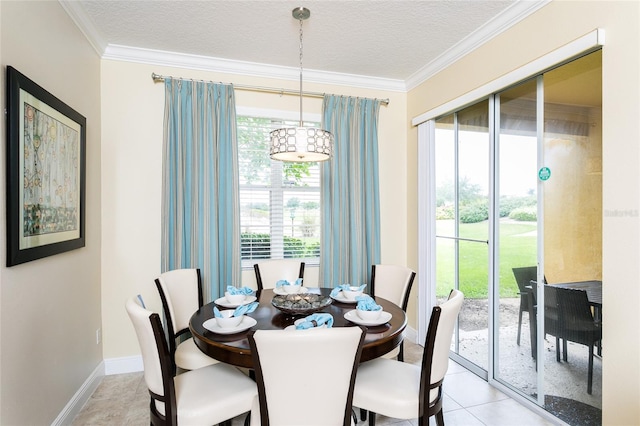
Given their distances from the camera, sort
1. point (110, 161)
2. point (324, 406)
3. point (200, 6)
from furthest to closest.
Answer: point (110, 161)
point (200, 6)
point (324, 406)

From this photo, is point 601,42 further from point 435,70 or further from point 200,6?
point 200,6

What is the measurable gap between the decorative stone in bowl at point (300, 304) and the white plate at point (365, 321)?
0.51 ft

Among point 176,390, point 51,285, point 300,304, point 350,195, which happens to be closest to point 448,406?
point 300,304

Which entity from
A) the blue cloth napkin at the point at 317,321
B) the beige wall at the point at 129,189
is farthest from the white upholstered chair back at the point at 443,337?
the beige wall at the point at 129,189

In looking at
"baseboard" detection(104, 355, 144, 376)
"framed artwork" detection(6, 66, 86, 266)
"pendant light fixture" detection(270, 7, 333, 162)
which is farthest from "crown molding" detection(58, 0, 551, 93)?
"baseboard" detection(104, 355, 144, 376)

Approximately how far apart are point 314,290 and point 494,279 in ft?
4.84

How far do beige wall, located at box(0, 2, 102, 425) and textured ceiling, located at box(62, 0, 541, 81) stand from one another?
1.19ft

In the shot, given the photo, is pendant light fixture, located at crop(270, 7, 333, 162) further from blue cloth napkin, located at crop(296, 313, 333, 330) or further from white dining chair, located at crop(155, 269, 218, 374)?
white dining chair, located at crop(155, 269, 218, 374)

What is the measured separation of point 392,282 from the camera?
279 centimetres

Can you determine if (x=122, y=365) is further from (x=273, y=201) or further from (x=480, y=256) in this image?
(x=480, y=256)

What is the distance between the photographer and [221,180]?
309 cm

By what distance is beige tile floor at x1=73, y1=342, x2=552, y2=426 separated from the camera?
2246mm

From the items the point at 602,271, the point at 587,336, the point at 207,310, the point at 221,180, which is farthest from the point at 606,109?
the point at 221,180

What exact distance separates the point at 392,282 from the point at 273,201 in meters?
1.45
